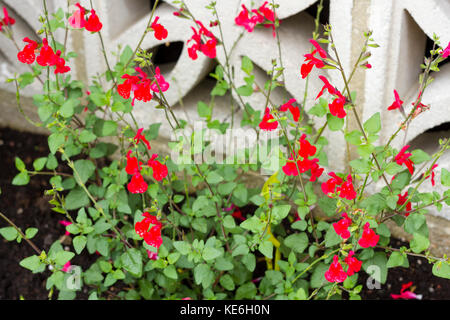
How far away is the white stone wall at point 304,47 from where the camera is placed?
1.62 meters

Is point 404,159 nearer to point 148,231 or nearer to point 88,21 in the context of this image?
point 148,231

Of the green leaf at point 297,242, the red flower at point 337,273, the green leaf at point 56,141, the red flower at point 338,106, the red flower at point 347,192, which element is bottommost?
the red flower at point 337,273

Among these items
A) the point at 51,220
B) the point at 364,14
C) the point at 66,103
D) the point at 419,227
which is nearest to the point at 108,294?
the point at 51,220

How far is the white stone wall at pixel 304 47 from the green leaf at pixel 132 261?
633mm

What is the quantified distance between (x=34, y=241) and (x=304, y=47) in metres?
1.29

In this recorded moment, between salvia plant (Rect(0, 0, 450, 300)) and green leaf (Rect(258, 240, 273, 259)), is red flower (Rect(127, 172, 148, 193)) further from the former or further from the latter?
green leaf (Rect(258, 240, 273, 259))

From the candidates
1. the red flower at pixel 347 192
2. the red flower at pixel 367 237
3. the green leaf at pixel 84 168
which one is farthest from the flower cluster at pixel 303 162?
the green leaf at pixel 84 168

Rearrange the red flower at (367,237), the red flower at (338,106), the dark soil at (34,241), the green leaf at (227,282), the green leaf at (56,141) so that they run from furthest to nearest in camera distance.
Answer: the dark soil at (34,241) < the green leaf at (227,282) < the green leaf at (56,141) < the red flower at (367,237) < the red flower at (338,106)

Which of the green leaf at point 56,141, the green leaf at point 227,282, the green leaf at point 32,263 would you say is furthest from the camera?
the green leaf at point 227,282

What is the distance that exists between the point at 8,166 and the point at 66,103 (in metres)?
1.04

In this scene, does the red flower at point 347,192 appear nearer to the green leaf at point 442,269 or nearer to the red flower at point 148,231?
the green leaf at point 442,269

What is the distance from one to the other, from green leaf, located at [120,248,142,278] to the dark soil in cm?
47

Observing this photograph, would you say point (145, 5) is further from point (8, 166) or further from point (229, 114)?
point (8, 166)

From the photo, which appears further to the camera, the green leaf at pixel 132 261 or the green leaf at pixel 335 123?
the green leaf at pixel 132 261
